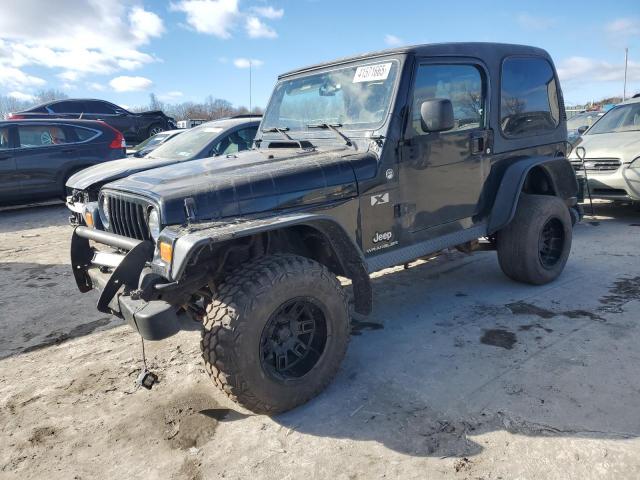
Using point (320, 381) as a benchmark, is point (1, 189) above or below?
above

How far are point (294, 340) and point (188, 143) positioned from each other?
15.8 ft

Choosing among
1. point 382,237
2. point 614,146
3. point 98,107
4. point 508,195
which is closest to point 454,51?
point 508,195

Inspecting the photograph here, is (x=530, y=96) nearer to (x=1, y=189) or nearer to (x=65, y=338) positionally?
(x=65, y=338)

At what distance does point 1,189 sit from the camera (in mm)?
8844

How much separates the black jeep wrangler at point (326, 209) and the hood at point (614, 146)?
3034mm

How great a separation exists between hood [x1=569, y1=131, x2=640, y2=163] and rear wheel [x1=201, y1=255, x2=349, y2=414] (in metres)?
6.07

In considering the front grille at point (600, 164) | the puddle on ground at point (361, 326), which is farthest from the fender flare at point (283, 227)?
the front grille at point (600, 164)

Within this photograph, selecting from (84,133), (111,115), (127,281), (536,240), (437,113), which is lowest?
(536,240)

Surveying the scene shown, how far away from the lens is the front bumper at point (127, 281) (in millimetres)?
2381

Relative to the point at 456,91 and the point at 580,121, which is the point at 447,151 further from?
the point at 580,121

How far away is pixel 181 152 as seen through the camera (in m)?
6.77

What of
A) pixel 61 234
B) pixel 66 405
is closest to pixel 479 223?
pixel 66 405

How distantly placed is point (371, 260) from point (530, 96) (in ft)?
7.85

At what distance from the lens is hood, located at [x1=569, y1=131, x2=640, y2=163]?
6966 millimetres
